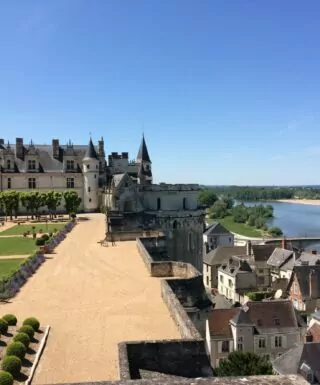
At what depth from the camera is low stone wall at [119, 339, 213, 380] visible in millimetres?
9680

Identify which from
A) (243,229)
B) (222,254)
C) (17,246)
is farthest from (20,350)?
(243,229)

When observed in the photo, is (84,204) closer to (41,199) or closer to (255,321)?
(41,199)

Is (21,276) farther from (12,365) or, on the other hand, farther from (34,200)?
(34,200)

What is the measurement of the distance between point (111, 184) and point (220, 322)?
853 inches

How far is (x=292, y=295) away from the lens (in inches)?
1586

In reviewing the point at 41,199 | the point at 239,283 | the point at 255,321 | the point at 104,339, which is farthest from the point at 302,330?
the point at 41,199

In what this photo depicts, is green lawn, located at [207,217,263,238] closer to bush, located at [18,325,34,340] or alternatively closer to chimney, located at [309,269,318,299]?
chimney, located at [309,269,318,299]

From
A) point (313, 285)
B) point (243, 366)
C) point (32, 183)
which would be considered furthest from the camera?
point (32, 183)

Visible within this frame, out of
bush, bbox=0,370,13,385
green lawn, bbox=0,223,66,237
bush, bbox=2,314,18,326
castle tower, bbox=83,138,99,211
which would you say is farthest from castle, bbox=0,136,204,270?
bush, bbox=0,370,13,385

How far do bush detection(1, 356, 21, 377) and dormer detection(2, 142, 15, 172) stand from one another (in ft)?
149

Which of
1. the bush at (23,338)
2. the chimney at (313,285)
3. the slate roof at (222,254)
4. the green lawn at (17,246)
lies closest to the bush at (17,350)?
the bush at (23,338)

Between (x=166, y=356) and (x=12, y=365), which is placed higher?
(x=166, y=356)

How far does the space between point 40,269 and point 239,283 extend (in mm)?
27023

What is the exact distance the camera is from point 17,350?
36.2 ft
